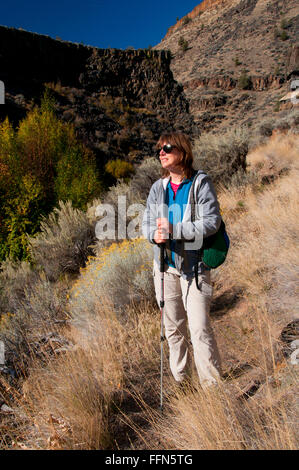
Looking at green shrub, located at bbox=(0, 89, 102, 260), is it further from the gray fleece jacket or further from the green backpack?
the green backpack

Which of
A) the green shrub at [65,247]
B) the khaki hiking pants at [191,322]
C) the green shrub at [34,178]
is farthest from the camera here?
the green shrub at [34,178]

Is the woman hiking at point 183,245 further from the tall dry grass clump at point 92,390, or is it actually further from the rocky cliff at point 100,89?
the rocky cliff at point 100,89

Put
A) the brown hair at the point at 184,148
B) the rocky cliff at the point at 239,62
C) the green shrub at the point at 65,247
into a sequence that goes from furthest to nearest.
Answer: the rocky cliff at the point at 239,62 → the green shrub at the point at 65,247 → the brown hair at the point at 184,148

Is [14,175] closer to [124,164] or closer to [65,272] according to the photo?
[65,272]

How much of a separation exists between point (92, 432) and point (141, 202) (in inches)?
285

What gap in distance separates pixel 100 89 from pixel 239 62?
3158cm

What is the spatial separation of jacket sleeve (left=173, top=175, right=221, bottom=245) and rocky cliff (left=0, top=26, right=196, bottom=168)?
50.5 ft

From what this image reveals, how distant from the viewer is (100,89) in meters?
24.0

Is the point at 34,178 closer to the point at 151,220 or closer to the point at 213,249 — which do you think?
the point at 151,220

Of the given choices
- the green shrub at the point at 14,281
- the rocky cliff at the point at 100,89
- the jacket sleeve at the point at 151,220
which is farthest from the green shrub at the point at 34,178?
the jacket sleeve at the point at 151,220

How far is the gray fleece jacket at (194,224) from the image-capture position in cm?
195

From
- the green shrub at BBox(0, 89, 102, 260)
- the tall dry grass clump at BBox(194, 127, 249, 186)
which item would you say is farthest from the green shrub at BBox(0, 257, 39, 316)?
the tall dry grass clump at BBox(194, 127, 249, 186)

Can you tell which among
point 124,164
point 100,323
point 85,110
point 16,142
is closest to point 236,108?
point 85,110

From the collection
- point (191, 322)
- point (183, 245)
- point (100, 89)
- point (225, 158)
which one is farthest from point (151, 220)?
point (100, 89)
